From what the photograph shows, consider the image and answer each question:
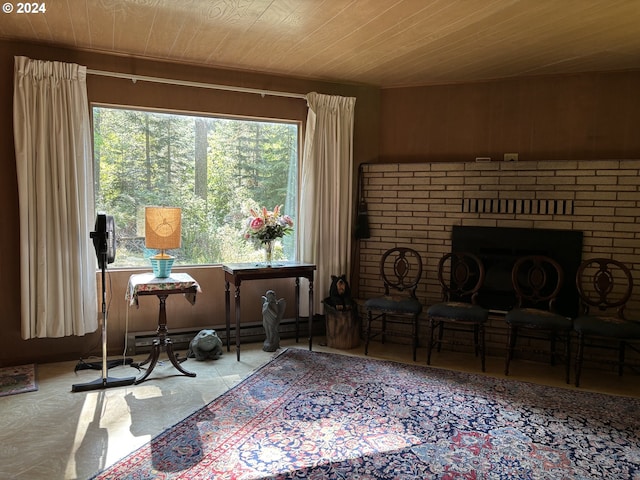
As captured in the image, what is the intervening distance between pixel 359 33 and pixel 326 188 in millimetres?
1587

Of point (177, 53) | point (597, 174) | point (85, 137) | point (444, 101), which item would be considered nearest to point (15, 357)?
point (85, 137)

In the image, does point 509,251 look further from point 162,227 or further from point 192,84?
point 192,84

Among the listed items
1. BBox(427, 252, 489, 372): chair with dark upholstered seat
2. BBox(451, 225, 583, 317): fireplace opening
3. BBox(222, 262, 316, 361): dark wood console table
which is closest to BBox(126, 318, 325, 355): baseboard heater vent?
BBox(222, 262, 316, 361): dark wood console table

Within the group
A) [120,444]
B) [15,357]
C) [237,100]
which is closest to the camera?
[120,444]

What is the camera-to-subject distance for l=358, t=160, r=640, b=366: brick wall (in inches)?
150

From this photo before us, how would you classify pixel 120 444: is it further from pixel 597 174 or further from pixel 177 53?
pixel 597 174

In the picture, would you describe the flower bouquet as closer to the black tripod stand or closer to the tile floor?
the tile floor

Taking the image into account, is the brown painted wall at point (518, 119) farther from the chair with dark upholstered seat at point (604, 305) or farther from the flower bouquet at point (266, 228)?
the flower bouquet at point (266, 228)

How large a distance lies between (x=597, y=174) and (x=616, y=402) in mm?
1839

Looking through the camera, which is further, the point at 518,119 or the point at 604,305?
the point at 518,119

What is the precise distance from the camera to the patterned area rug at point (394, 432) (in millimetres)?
2201

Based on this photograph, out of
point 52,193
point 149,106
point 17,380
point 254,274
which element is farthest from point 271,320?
point 149,106

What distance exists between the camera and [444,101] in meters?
4.44

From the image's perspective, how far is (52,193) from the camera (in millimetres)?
3480
